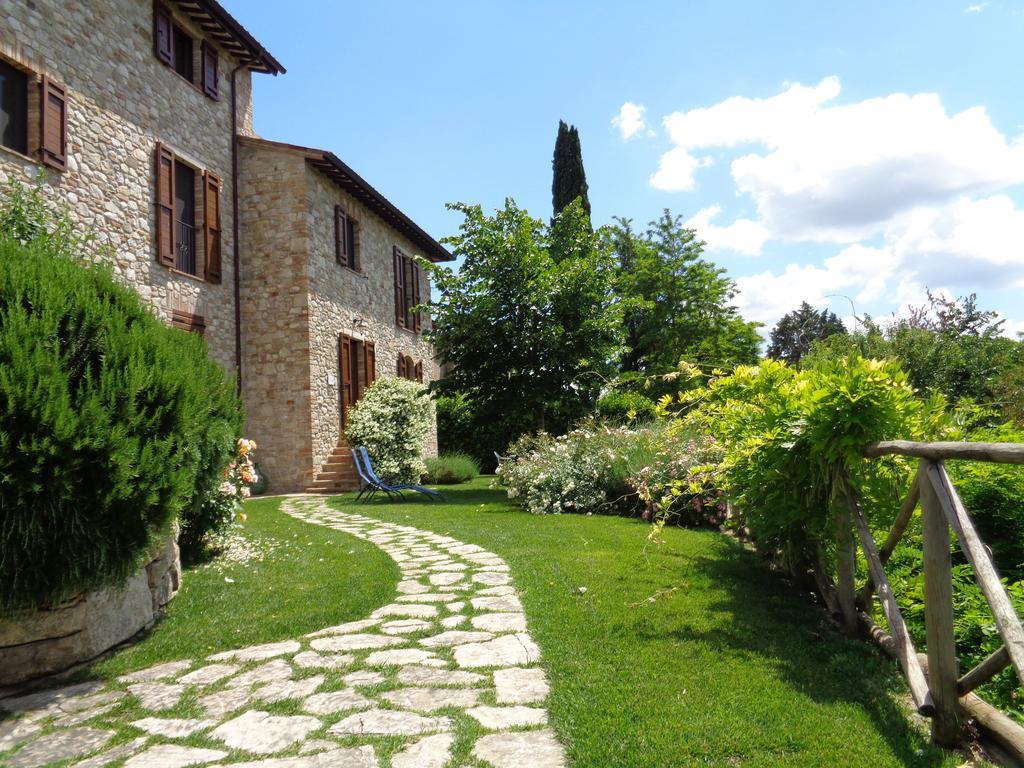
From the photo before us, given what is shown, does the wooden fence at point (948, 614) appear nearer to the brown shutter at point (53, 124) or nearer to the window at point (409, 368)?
the brown shutter at point (53, 124)

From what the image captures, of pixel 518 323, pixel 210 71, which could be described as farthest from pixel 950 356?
pixel 210 71

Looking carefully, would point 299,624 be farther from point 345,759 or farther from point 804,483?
point 804,483

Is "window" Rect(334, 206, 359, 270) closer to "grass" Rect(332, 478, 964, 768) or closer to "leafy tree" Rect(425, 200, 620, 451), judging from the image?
"leafy tree" Rect(425, 200, 620, 451)

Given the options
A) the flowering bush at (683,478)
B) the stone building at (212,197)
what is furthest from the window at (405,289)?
the flowering bush at (683,478)

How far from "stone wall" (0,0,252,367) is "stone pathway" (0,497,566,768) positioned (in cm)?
583

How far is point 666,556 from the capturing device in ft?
17.8

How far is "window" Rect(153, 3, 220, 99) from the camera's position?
425 inches

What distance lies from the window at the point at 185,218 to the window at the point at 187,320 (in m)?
0.74

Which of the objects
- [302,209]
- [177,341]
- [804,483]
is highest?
[302,209]

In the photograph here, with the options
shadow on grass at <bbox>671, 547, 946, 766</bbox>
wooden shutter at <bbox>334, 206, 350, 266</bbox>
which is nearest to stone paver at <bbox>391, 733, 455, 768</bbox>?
shadow on grass at <bbox>671, 547, 946, 766</bbox>

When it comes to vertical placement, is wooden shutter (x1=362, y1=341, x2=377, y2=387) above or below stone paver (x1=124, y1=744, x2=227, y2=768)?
above

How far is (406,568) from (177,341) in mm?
2426

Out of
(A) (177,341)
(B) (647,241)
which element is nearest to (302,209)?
(A) (177,341)

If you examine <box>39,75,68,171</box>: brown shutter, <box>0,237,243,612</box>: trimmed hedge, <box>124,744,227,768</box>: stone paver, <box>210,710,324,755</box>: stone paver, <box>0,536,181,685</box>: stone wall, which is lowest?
<box>210,710,324,755</box>: stone paver
